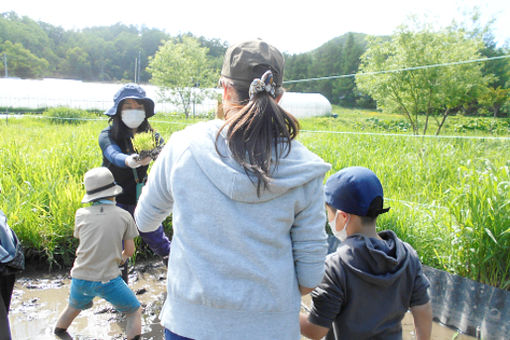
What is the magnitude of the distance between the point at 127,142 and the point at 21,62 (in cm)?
4577

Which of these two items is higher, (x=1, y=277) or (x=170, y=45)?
(x=170, y=45)

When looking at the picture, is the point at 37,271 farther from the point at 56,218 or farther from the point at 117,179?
the point at 117,179

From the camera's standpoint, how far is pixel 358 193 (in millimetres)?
1417

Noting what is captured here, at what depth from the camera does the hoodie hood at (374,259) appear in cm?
133

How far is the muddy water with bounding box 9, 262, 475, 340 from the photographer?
259 centimetres

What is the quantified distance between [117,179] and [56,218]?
1.04 m

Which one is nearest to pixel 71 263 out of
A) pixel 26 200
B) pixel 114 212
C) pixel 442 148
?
pixel 26 200

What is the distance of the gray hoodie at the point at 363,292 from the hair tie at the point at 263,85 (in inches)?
Result: 26.2

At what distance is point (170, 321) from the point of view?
3.51ft

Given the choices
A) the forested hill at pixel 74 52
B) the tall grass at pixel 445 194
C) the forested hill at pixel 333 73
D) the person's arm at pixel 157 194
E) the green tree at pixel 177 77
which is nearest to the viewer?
the person's arm at pixel 157 194

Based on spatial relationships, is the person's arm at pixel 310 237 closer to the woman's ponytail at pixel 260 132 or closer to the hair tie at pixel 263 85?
the woman's ponytail at pixel 260 132

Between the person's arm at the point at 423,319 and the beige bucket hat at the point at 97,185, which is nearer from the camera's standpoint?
the person's arm at the point at 423,319

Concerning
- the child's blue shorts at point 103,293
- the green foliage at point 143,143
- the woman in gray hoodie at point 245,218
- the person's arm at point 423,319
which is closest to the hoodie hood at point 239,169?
the woman in gray hoodie at point 245,218

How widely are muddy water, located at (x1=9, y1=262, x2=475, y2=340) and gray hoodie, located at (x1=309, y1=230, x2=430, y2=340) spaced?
155cm
